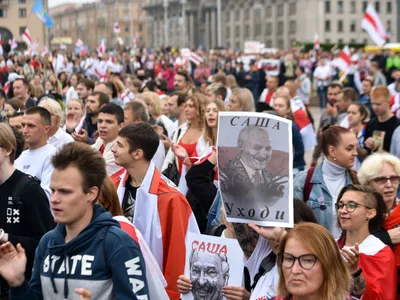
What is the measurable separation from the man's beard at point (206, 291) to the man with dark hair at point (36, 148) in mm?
2491

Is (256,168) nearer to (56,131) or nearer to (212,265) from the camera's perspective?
(212,265)

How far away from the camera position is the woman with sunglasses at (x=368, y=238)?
4.74m

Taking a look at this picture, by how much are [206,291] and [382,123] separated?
211 inches

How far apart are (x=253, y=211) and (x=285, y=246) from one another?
715mm

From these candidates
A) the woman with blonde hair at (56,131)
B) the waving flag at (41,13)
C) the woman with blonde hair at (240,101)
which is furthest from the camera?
the waving flag at (41,13)

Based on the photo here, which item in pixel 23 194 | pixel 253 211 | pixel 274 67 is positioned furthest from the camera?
pixel 274 67

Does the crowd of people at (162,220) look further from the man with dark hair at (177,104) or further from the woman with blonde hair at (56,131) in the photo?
the man with dark hair at (177,104)

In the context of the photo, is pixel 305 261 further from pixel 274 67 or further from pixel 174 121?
pixel 274 67

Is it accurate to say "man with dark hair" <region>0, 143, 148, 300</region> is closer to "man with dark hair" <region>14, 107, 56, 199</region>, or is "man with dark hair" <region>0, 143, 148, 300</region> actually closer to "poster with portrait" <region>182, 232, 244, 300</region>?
"poster with portrait" <region>182, 232, 244, 300</region>

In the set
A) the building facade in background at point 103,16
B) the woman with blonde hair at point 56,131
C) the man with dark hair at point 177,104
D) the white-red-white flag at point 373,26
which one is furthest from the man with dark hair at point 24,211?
the building facade in background at point 103,16

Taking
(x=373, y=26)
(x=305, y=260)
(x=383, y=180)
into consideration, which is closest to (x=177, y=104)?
(x=383, y=180)

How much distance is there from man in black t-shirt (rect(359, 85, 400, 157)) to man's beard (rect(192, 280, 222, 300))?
4.88 m

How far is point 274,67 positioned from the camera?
29609mm

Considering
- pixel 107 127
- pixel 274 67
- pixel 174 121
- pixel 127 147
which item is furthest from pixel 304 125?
pixel 274 67
